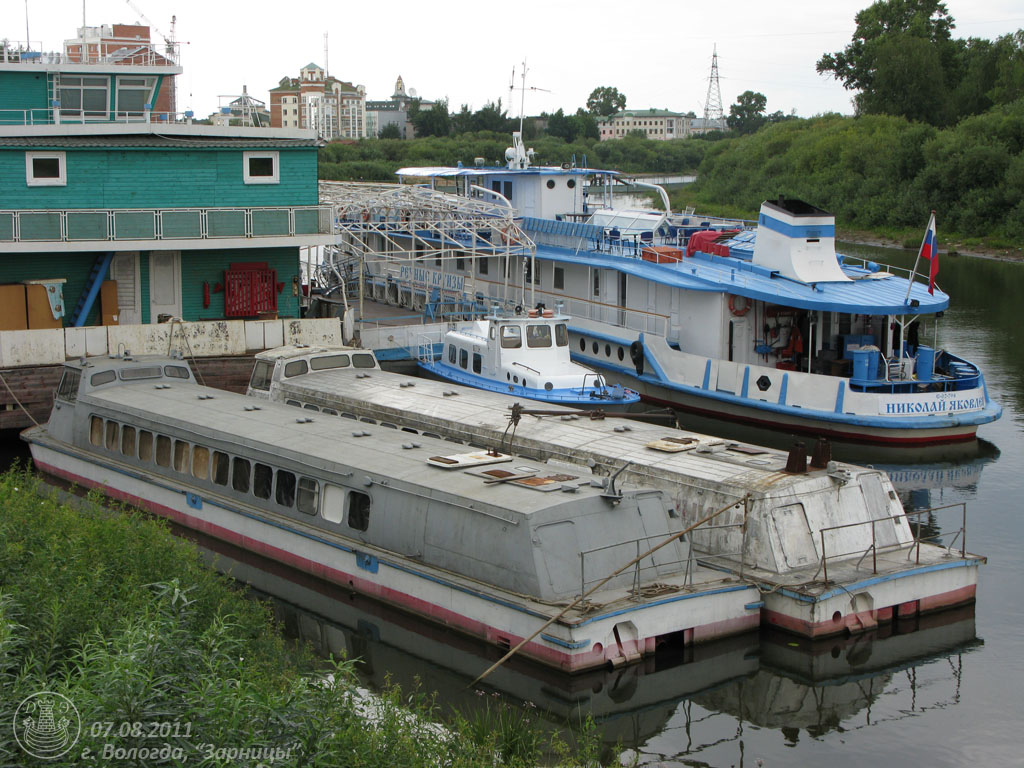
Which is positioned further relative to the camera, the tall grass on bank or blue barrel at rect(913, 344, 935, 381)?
blue barrel at rect(913, 344, 935, 381)

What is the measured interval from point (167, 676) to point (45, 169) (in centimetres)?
2270

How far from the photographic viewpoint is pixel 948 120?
102m

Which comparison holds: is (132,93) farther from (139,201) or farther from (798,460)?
(798,460)

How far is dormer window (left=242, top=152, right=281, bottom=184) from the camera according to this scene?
3088 centimetres

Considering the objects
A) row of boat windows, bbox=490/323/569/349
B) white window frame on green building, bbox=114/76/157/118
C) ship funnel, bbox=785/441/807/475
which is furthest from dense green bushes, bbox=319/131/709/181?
ship funnel, bbox=785/441/807/475

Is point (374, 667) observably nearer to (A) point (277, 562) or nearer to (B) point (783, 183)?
(A) point (277, 562)

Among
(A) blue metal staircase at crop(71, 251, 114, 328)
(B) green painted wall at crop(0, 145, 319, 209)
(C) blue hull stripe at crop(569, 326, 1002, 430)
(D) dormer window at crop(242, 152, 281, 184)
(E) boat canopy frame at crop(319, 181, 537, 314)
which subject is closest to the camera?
(C) blue hull stripe at crop(569, 326, 1002, 430)

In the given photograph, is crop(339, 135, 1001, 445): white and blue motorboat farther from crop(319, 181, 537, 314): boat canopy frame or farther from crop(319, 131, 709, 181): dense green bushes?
crop(319, 131, 709, 181): dense green bushes

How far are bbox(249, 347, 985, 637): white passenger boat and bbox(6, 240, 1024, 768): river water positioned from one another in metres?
0.52

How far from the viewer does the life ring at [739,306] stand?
31.6 meters

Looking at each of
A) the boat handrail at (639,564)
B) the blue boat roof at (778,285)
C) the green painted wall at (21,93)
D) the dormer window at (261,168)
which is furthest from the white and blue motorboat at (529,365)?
the green painted wall at (21,93)

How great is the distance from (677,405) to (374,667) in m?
18.0

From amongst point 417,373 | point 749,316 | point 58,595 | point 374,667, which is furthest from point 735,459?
point 417,373

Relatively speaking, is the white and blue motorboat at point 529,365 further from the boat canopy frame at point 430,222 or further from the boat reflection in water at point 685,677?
the boat reflection in water at point 685,677
